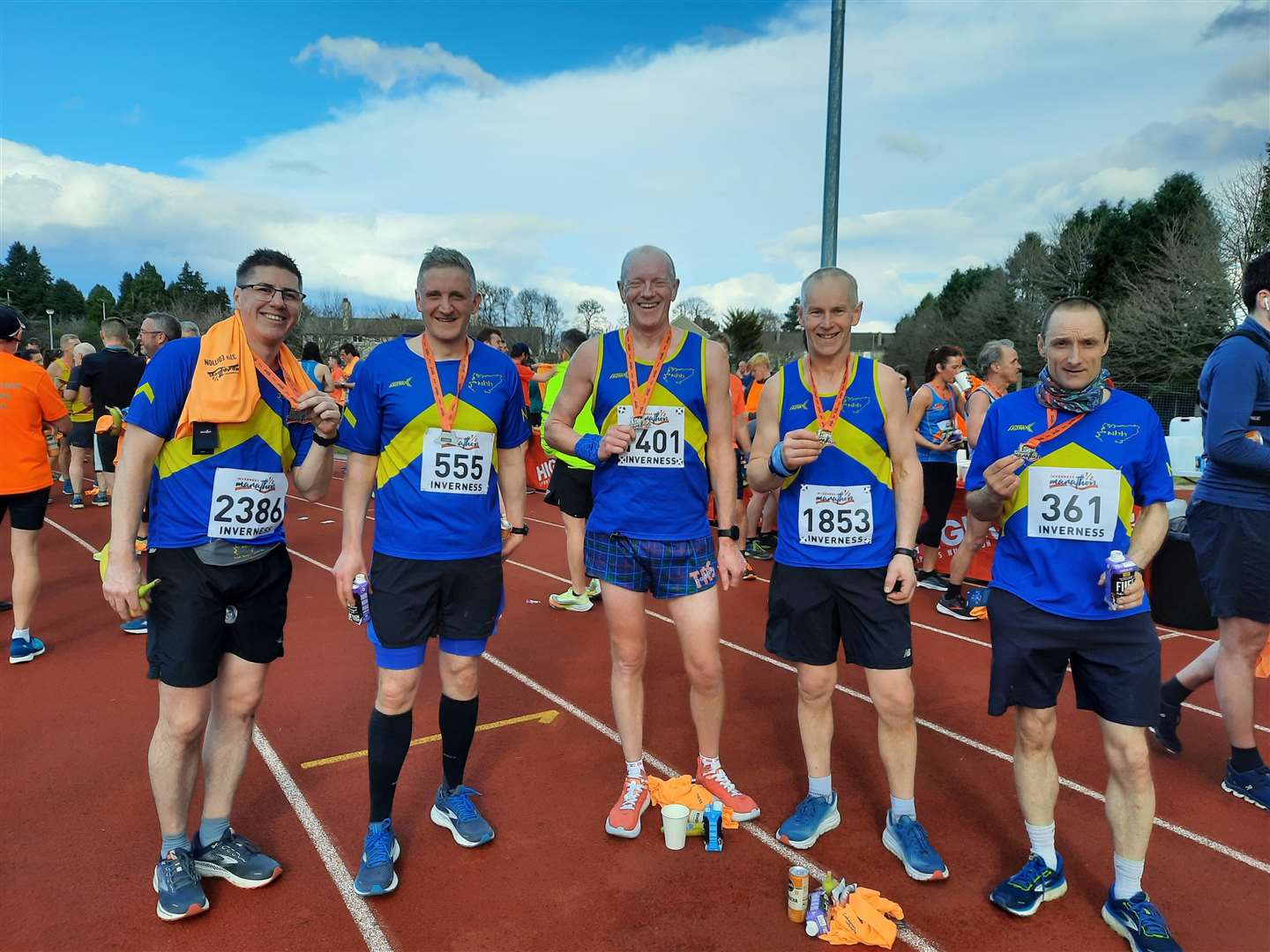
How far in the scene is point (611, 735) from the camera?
170 inches

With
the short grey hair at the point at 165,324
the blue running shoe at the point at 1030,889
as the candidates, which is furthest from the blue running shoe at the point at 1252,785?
the short grey hair at the point at 165,324

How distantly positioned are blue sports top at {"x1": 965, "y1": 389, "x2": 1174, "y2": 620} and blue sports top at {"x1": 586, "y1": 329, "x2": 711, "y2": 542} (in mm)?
1212

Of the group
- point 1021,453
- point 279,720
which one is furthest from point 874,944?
point 279,720

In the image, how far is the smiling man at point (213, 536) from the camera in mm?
2668

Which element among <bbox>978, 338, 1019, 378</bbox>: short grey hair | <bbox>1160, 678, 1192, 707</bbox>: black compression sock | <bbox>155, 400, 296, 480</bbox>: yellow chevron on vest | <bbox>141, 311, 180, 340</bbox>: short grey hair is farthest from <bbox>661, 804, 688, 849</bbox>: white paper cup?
<bbox>141, 311, 180, 340</bbox>: short grey hair

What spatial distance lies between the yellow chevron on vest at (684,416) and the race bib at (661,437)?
2 cm

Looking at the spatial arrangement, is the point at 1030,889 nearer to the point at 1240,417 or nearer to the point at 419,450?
the point at 1240,417

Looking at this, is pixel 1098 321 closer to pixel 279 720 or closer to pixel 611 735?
pixel 611 735

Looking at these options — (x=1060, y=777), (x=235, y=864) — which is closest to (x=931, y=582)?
(x=1060, y=777)

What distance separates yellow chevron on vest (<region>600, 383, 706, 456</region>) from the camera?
10.6ft

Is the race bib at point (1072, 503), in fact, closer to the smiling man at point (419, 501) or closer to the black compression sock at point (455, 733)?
the smiling man at point (419, 501)

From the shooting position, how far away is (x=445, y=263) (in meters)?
3.02

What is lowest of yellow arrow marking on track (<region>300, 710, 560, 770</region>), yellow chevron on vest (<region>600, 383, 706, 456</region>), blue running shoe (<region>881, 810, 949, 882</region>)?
yellow arrow marking on track (<region>300, 710, 560, 770</region>)

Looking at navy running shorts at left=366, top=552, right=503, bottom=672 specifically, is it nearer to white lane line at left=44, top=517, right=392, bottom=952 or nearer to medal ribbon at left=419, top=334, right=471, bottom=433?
medal ribbon at left=419, top=334, right=471, bottom=433
